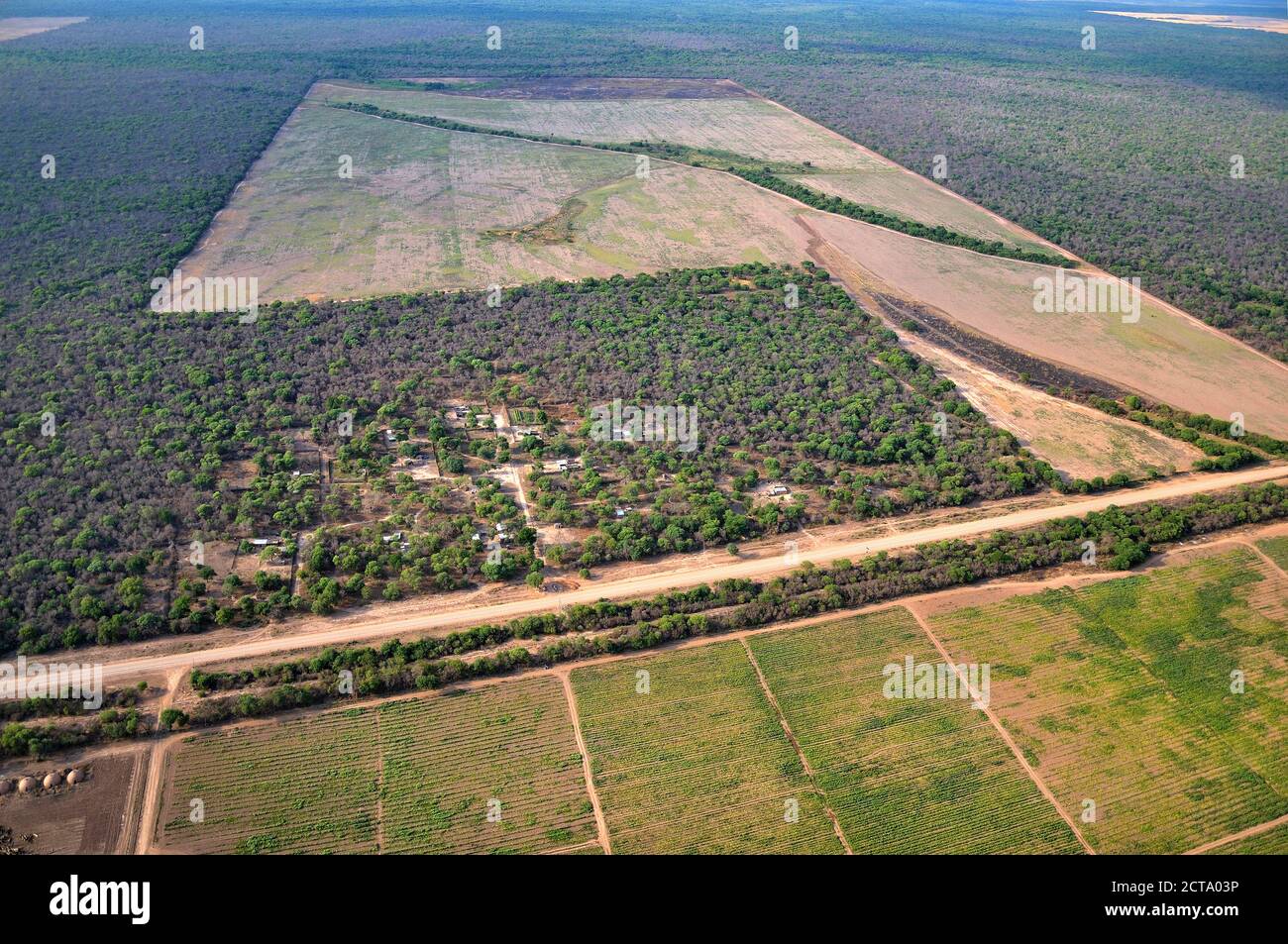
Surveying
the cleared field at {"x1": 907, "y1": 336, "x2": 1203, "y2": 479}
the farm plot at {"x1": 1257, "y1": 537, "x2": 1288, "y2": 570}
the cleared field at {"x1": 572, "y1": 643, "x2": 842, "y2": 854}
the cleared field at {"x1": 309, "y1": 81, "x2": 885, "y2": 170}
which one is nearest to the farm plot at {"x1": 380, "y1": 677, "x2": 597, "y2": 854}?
the cleared field at {"x1": 572, "y1": 643, "x2": 842, "y2": 854}

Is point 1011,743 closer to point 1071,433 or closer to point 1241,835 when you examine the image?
point 1241,835

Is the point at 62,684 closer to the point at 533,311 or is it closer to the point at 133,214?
the point at 533,311

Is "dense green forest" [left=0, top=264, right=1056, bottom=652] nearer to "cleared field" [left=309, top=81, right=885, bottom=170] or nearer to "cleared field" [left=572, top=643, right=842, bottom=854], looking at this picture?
"cleared field" [left=572, top=643, right=842, bottom=854]

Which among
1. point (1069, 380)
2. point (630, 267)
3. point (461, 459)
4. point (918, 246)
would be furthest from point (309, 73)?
point (1069, 380)

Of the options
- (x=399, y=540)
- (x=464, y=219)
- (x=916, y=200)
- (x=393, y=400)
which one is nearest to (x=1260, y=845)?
(x=399, y=540)

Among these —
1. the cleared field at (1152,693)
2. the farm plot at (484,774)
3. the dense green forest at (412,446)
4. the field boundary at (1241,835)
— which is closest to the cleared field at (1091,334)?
the dense green forest at (412,446)
